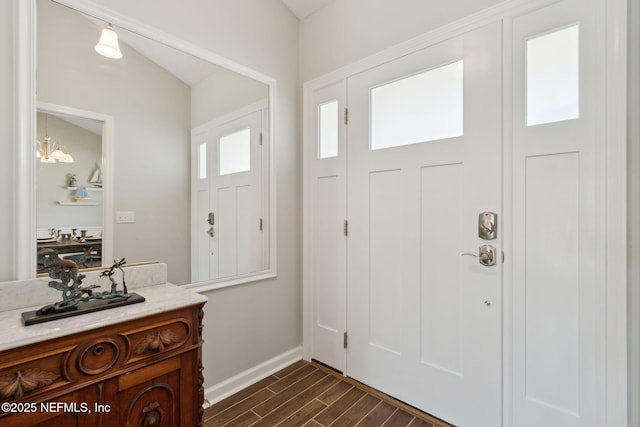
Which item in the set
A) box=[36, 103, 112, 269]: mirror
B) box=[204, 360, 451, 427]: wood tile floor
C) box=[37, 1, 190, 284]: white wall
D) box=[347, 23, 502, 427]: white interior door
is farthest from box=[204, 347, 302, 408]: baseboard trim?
box=[36, 103, 112, 269]: mirror

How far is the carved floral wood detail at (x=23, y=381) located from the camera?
900mm

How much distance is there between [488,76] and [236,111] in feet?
5.38

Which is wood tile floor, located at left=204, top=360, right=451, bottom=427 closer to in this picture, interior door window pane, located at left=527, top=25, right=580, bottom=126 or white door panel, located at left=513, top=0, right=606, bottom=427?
white door panel, located at left=513, top=0, right=606, bottom=427

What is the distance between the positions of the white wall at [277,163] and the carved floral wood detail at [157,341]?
71 cm

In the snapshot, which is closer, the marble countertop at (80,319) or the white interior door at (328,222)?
the marble countertop at (80,319)

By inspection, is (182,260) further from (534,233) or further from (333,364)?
(534,233)

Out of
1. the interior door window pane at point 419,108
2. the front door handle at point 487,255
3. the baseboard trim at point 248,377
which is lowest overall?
the baseboard trim at point 248,377

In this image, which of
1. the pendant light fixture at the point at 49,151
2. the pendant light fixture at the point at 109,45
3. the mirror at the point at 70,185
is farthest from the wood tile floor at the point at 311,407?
A: the pendant light fixture at the point at 109,45

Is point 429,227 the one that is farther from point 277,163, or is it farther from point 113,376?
point 113,376

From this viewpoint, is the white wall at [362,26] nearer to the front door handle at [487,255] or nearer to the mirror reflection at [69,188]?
the front door handle at [487,255]

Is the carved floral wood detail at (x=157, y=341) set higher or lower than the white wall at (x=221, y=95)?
lower

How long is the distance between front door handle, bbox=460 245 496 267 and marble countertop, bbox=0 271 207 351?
1.44 m

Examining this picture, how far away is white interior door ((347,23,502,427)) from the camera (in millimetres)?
1592

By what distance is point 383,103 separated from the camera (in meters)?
2.03
